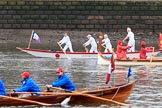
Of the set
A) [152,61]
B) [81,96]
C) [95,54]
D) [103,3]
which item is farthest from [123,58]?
[103,3]

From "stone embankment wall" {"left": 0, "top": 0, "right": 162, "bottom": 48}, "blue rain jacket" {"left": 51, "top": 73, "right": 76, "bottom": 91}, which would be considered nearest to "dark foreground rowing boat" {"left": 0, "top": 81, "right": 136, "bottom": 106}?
"blue rain jacket" {"left": 51, "top": 73, "right": 76, "bottom": 91}

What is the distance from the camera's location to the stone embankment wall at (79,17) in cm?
5509

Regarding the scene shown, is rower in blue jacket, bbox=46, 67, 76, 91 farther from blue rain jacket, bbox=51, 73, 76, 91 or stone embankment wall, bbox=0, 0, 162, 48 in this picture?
stone embankment wall, bbox=0, 0, 162, 48

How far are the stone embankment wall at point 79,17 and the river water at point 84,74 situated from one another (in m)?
13.2

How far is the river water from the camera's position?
2484cm

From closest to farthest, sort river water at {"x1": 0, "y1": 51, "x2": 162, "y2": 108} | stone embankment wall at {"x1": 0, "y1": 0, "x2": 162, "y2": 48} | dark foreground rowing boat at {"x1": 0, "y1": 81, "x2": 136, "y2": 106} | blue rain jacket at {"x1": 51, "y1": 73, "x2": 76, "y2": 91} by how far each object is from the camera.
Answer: dark foreground rowing boat at {"x1": 0, "y1": 81, "x2": 136, "y2": 106}, blue rain jacket at {"x1": 51, "y1": 73, "x2": 76, "y2": 91}, river water at {"x1": 0, "y1": 51, "x2": 162, "y2": 108}, stone embankment wall at {"x1": 0, "y1": 0, "x2": 162, "y2": 48}

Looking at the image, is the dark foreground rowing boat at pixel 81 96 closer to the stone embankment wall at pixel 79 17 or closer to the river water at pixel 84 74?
the river water at pixel 84 74

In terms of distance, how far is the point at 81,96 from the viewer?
877 inches

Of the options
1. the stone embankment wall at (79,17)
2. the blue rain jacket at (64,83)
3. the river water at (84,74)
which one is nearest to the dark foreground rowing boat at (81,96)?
the river water at (84,74)

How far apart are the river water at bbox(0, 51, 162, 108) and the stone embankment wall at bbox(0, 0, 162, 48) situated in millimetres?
13225

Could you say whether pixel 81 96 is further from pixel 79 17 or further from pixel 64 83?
pixel 79 17

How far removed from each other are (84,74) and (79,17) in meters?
23.9

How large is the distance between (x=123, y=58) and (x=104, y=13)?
20023mm

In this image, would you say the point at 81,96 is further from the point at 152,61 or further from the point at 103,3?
the point at 103,3
